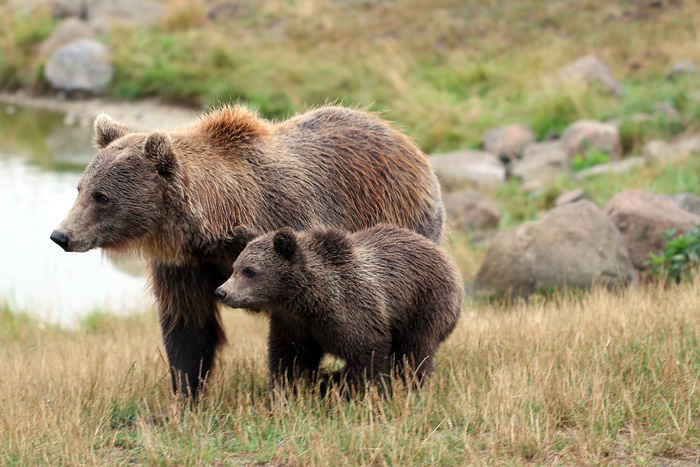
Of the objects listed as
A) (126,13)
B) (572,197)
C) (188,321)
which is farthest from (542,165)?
(126,13)

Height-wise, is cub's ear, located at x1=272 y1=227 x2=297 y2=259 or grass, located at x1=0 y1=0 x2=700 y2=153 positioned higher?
grass, located at x1=0 y1=0 x2=700 y2=153

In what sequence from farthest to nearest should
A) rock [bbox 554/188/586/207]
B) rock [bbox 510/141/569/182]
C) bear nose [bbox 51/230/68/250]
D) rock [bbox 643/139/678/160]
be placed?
1. rock [bbox 510/141/569/182]
2. rock [bbox 643/139/678/160]
3. rock [bbox 554/188/586/207]
4. bear nose [bbox 51/230/68/250]

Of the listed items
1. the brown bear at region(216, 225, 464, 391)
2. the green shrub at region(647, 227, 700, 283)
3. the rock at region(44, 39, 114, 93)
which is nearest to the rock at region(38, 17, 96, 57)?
the rock at region(44, 39, 114, 93)

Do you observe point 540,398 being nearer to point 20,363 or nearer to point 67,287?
point 20,363

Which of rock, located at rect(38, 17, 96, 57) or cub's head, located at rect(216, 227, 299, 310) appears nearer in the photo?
cub's head, located at rect(216, 227, 299, 310)

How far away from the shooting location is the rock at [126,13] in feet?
95.1

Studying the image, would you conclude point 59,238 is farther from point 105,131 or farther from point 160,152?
point 105,131

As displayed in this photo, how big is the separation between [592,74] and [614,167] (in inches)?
210

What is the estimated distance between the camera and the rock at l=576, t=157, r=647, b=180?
1484cm

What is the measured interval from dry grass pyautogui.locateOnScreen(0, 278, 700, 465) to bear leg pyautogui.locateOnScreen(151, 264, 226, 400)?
218 mm

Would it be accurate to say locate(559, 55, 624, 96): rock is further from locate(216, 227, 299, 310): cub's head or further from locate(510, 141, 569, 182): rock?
locate(216, 227, 299, 310): cub's head

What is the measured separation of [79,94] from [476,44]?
12276mm

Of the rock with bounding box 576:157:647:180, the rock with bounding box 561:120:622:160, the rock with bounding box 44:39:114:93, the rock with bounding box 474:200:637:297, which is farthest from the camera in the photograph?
the rock with bounding box 44:39:114:93

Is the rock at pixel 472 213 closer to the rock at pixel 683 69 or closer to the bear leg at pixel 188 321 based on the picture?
the rock at pixel 683 69
